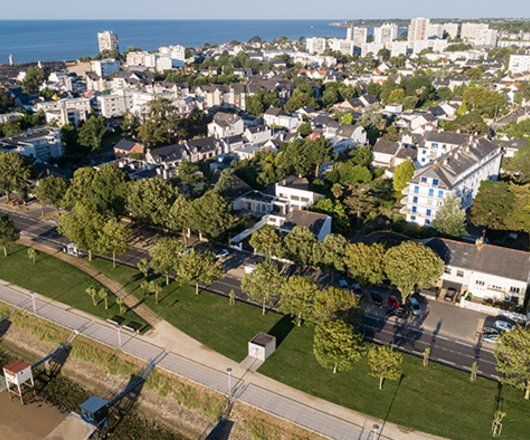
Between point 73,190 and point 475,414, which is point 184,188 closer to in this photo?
point 73,190

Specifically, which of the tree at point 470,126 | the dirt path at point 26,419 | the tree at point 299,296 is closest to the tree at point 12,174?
the dirt path at point 26,419

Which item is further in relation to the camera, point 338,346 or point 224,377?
point 224,377

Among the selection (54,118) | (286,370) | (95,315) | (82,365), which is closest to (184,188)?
(95,315)

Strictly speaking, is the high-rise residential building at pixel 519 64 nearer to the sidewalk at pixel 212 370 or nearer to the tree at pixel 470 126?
the tree at pixel 470 126

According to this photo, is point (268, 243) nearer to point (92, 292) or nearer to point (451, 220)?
point (92, 292)

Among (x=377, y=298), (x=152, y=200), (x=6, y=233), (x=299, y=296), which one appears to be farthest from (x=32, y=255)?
(x=377, y=298)

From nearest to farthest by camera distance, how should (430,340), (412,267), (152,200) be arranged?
1. (430,340)
2. (412,267)
3. (152,200)
